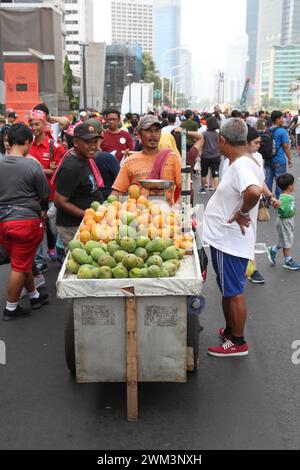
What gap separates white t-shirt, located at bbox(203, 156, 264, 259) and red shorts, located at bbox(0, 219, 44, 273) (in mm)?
1833

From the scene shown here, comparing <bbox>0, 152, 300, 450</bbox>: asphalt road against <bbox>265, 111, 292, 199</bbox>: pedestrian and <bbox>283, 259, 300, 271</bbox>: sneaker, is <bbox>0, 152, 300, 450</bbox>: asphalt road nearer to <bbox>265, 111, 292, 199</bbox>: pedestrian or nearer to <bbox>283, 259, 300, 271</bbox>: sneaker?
<bbox>283, 259, 300, 271</bbox>: sneaker

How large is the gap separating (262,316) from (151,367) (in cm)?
218

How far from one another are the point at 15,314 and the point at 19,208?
1070mm

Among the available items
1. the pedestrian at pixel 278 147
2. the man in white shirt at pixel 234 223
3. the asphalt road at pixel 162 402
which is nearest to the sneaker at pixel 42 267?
the asphalt road at pixel 162 402

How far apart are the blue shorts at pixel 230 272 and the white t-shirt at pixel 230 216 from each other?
62 millimetres

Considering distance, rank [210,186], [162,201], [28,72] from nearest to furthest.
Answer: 1. [162,201]
2. [210,186]
3. [28,72]

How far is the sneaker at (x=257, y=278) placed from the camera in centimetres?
623

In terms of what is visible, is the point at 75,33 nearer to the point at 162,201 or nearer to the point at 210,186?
the point at 210,186

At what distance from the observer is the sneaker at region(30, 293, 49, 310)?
5.48 metres

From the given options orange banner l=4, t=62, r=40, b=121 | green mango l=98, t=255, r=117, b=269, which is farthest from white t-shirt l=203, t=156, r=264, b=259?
orange banner l=4, t=62, r=40, b=121

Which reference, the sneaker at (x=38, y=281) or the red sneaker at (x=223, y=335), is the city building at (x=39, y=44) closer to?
the sneaker at (x=38, y=281)

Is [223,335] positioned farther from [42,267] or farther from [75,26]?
[75,26]

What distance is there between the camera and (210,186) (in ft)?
45.2
